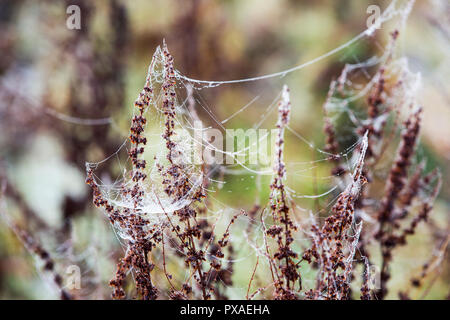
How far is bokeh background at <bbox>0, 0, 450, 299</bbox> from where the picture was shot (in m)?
0.95

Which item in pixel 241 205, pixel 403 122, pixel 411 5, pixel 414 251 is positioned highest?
pixel 411 5

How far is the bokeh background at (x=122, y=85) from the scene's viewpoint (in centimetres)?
95

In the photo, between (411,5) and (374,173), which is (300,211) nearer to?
(374,173)

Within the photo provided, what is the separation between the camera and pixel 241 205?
3.10 feet

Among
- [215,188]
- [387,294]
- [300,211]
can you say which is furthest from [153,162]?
[387,294]

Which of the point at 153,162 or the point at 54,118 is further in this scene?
the point at 54,118

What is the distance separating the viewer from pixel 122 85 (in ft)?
3.26

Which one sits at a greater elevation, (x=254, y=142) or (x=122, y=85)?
(x=122, y=85)

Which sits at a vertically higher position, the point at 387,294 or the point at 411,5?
the point at 411,5

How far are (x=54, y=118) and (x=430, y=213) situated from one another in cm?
107

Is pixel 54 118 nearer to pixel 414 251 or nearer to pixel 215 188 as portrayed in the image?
pixel 215 188
